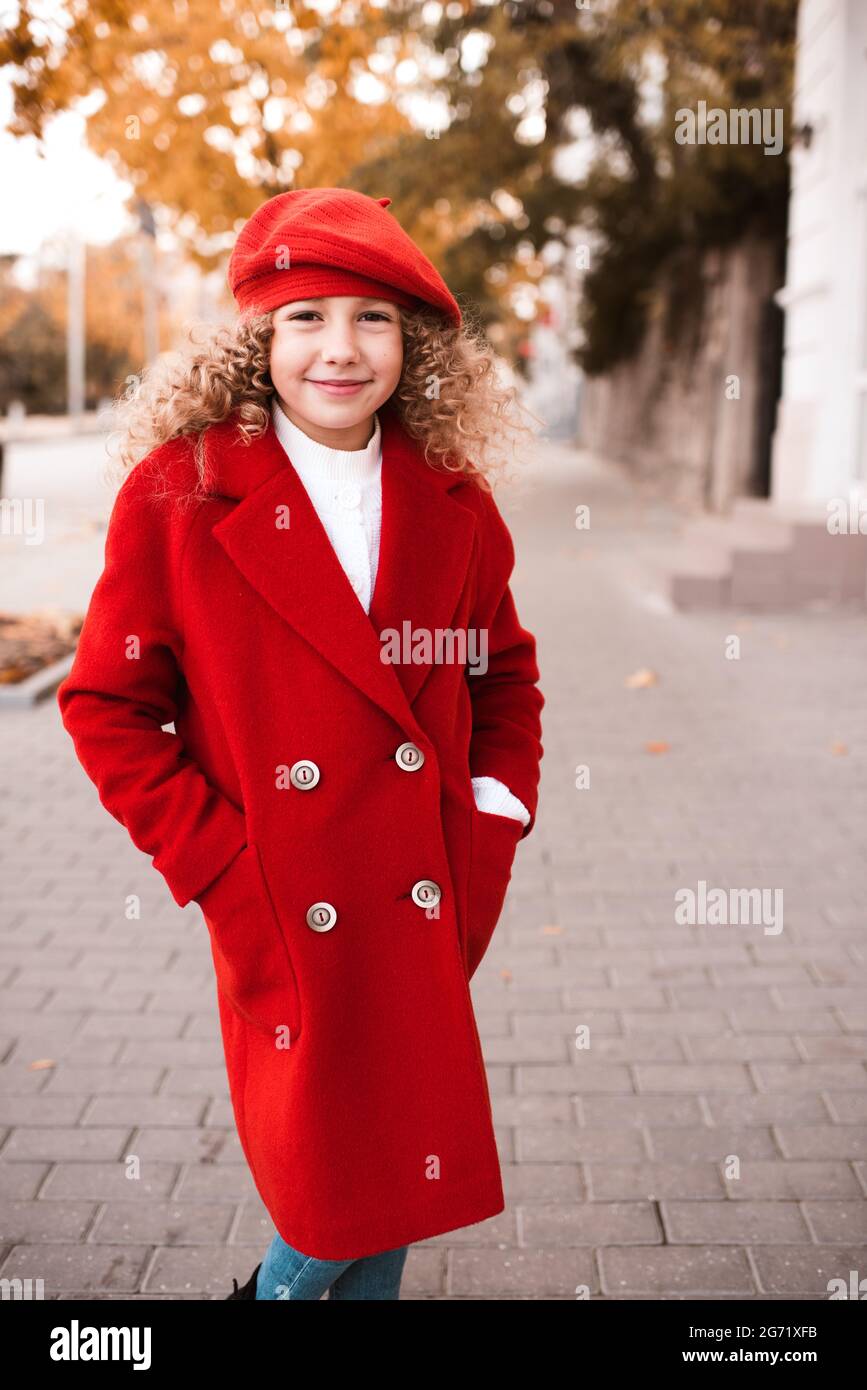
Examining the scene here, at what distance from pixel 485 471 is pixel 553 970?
2171mm

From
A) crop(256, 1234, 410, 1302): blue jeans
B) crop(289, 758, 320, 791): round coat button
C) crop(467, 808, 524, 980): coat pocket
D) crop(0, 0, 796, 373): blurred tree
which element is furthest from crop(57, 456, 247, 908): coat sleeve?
crop(0, 0, 796, 373): blurred tree

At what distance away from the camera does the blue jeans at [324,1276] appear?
6.51 feet

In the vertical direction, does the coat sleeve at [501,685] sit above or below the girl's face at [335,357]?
below

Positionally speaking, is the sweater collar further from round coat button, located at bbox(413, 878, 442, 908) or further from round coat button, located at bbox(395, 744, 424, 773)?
round coat button, located at bbox(413, 878, 442, 908)

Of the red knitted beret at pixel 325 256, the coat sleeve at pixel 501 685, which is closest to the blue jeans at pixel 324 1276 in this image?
the coat sleeve at pixel 501 685

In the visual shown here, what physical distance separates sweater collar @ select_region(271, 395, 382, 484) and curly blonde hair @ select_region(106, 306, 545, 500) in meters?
0.04

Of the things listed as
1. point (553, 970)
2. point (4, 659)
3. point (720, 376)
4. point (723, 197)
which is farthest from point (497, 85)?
point (553, 970)

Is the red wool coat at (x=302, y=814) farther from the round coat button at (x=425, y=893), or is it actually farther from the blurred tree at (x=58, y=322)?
the blurred tree at (x=58, y=322)

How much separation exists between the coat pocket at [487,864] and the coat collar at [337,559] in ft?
0.78

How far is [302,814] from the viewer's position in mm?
1833

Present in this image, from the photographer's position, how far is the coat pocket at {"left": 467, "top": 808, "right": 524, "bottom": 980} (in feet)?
6.59

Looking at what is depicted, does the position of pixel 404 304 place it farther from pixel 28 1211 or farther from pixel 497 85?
pixel 497 85

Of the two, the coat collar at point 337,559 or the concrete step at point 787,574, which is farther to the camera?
the concrete step at point 787,574
